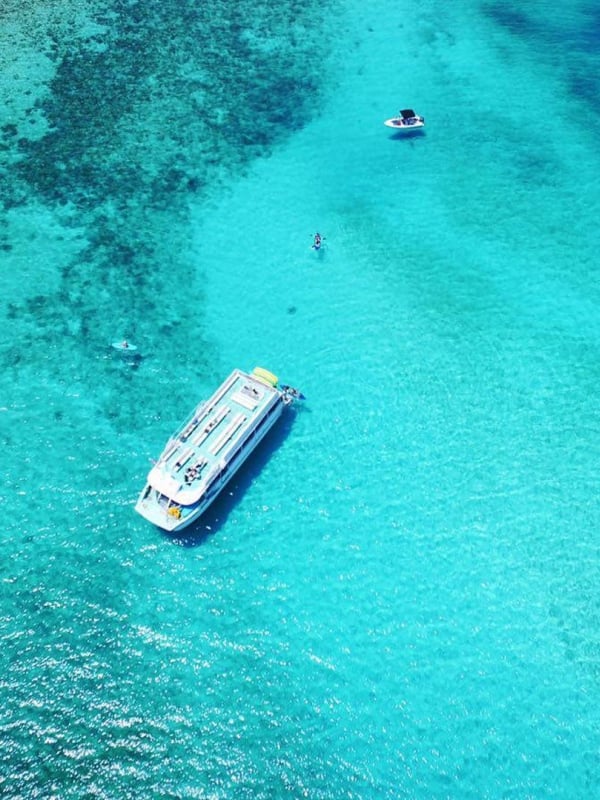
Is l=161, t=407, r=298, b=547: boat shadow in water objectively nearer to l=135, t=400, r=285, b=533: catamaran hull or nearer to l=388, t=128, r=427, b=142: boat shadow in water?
l=135, t=400, r=285, b=533: catamaran hull

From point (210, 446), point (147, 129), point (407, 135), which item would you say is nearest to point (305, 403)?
point (210, 446)

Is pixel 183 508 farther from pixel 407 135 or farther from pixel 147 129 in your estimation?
pixel 407 135

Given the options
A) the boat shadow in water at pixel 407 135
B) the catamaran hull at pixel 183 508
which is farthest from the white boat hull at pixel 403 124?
the catamaran hull at pixel 183 508

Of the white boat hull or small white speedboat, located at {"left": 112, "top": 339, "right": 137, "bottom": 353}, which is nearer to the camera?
small white speedboat, located at {"left": 112, "top": 339, "right": 137, "bottom": 353}

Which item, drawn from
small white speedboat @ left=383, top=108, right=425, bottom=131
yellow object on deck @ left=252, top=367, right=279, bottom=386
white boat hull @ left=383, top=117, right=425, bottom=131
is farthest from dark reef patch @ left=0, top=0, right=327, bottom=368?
small white speedboat @ left=383, top=108, right=425, bottom=131

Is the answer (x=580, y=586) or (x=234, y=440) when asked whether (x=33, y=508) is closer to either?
(x=234, y=440)

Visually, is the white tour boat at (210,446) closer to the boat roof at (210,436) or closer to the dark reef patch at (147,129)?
the boat roof at (210,436)

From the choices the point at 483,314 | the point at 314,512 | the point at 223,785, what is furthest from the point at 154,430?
the point at 483,314
